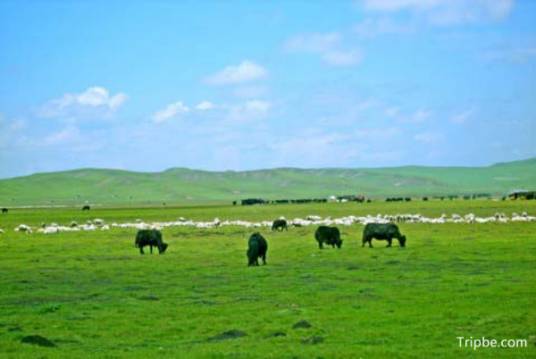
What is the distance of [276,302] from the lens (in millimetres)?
19172

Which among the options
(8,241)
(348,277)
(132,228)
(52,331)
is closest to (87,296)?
(52,331)

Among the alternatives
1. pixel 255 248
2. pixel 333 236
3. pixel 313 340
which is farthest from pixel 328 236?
pixel 313 340

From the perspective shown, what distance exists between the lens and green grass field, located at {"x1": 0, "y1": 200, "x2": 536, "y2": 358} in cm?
1429

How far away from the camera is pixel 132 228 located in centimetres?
5766

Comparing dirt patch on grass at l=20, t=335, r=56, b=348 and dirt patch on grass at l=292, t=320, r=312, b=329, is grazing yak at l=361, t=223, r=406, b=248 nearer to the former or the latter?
dirt patch on grass at l=292, t=320, r=312, b=329

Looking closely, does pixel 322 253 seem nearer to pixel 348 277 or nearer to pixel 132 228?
pixel 348 277

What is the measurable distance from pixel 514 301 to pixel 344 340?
16.8 ft

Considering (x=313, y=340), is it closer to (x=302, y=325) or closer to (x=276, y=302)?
(x=302, y=325)

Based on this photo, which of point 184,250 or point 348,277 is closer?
point 348,277

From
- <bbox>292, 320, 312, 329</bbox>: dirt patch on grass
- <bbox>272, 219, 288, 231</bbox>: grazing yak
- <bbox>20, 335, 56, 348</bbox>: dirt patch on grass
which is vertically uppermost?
<bbox>272, 219, 288, 231</bbox>: grazing yak

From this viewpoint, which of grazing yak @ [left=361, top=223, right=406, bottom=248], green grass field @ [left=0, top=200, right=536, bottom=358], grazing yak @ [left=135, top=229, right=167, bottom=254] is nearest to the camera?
green grass field @ [left=0, top=200, right=536, bottom=358]

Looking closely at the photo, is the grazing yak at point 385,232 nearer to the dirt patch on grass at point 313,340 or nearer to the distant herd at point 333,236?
the distant herd at point 333,236

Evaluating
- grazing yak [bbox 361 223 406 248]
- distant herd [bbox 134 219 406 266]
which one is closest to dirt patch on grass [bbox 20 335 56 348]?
distant herd [bbox 134 219 406 266]

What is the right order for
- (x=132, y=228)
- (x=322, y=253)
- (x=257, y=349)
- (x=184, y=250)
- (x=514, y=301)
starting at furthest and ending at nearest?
(x=132, y=228)
(x=184, y=250)
(x=322, y=253)
(x=514, y=301)
(x=257, y=349)
